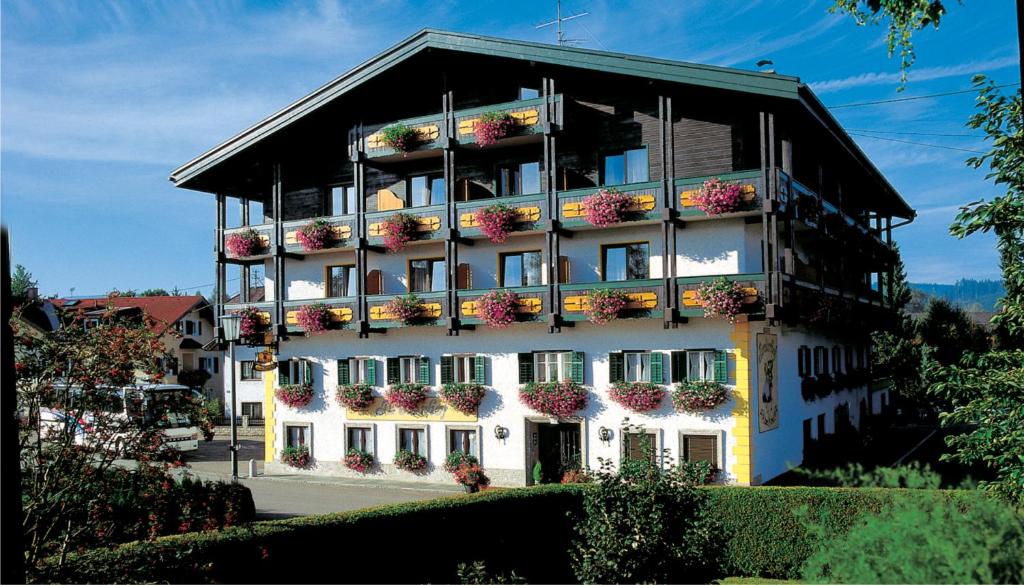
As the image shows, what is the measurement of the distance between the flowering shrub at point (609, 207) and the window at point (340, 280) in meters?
10.8

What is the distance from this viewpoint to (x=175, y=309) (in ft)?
226

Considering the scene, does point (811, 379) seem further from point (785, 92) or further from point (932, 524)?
point (932, 524)

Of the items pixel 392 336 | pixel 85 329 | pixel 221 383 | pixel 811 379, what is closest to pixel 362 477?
pixel 392 336

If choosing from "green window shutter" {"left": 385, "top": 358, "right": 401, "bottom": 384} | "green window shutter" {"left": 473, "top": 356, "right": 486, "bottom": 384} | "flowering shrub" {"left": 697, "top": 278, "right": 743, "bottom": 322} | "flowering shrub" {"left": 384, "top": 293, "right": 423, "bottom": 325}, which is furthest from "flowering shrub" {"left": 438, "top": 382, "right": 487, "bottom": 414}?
"flowering shrub" {"left": 697, "top": 278, "right": 743, "bottom": 322}

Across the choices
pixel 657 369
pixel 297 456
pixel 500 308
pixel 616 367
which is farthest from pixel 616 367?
pixel 297 456

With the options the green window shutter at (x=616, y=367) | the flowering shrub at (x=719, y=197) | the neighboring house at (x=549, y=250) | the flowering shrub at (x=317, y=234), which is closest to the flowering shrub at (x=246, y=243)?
the neighboring house at (x=549, y=250)

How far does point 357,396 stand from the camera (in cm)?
3178

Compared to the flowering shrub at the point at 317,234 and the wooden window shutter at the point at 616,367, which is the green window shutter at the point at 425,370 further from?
the wooden window shutter at the point at 616,367

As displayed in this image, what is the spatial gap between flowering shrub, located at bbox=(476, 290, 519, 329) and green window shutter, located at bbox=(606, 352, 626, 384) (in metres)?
3.39

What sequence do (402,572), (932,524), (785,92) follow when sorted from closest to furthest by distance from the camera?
(932,524)
(402,572)
(785,92)

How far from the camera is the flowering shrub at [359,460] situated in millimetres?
31844

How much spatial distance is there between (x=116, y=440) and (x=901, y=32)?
1095 centimetres

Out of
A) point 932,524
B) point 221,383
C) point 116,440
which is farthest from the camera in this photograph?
point 221,383

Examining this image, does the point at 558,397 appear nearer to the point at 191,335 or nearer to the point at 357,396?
the point at 357,396
